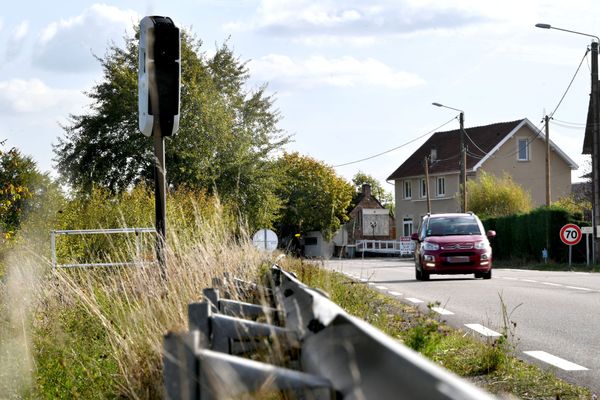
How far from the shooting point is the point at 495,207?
5928 centimetres

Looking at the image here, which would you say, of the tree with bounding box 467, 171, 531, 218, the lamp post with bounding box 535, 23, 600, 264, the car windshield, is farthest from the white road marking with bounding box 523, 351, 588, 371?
the tree with bounding box 467, 171, 531, 218

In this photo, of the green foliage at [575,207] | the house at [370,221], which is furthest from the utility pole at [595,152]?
the house at [370,221]

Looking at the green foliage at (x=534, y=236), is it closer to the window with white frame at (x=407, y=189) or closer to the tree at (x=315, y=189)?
the window with white frame at (x=407, y=189)

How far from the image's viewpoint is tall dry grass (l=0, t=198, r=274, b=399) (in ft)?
19.5

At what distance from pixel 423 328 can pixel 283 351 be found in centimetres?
417

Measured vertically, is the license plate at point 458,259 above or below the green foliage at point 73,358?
above

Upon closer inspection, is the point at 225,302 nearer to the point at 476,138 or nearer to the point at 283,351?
the point at 283,351

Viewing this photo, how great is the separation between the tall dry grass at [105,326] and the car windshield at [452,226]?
15357 mm

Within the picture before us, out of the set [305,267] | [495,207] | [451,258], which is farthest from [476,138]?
[305,267]

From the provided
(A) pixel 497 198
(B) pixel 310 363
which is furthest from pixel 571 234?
(B) pixel 310 363

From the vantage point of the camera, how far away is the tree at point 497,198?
5888 cm

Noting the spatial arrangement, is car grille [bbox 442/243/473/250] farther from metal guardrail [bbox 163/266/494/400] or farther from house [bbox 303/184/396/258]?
house [bbox 303/184/396/258]

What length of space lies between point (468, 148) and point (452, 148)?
3.50 meters

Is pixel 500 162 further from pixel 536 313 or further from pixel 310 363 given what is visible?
pixel 310 363
